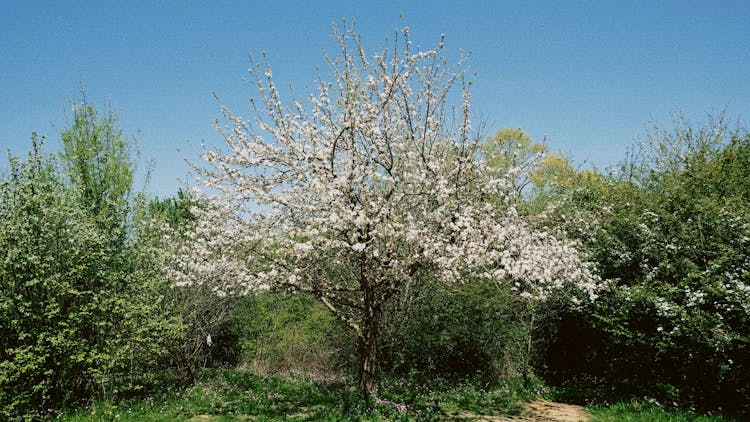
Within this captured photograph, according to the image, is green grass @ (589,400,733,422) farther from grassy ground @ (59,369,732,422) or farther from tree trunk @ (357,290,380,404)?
tree trunk @ (357,290,380,404)

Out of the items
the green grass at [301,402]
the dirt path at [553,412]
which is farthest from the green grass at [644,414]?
the green grass at [301,402]

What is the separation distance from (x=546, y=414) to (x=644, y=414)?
176cm

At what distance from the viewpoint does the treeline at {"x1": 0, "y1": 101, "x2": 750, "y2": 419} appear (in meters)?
8.27

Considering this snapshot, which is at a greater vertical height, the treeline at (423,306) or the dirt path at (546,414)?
the treeline at (423,306)

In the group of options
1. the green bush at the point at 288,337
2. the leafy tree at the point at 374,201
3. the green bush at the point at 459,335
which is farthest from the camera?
the green bush at the point at 288,337

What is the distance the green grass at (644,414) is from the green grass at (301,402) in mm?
1647

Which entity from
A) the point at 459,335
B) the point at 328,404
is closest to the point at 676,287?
the point at 459,335

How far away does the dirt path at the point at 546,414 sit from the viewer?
920 cm

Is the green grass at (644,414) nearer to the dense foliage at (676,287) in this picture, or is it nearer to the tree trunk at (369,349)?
the dense foliage at (676,287)

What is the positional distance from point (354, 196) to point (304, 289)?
1793 mm

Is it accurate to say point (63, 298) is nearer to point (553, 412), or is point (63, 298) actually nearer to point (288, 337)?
point (288, 337)

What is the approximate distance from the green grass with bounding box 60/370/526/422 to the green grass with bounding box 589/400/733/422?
5.40 feet

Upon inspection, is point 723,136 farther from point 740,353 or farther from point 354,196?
point 354,196

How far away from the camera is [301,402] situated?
32.5 ft
